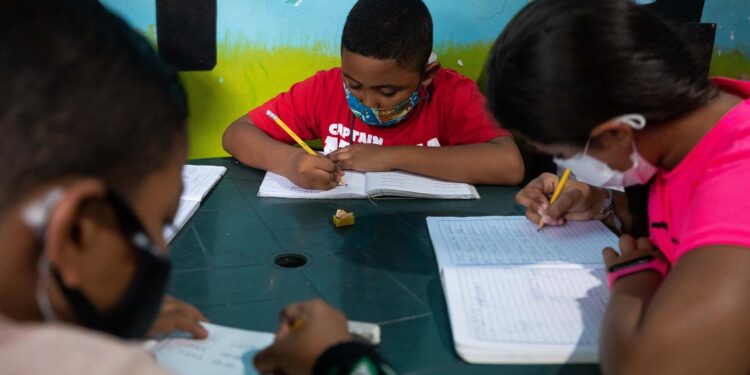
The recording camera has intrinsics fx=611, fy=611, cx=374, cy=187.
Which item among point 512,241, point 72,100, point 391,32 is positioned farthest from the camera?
point 391,32

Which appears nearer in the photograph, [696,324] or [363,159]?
[696,324]

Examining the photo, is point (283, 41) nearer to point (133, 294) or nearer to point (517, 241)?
point (517, 241)

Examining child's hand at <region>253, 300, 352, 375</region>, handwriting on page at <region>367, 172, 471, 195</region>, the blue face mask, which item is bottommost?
handwriting on page at <region>367, 172, 471, 195</region>

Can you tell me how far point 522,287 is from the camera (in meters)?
0.84

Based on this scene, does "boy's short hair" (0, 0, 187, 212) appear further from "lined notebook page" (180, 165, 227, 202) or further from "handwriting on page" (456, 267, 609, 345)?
"lined notebook page" (180, 165, 227, 202)

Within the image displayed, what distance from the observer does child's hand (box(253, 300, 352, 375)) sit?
635 mm

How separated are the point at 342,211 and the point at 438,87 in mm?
608

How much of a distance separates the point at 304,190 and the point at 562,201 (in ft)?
1.70

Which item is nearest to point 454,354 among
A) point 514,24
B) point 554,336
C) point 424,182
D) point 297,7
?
point 554,336

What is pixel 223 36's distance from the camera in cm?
175

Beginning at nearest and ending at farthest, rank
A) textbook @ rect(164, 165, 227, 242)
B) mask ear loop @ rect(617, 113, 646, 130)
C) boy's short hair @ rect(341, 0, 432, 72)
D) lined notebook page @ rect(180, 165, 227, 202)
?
1. mask ear loop @ rect(617, 113, 646, 130)
2. textbook @ rect(164, 165, 227, 242)
3. lined notebook page @ rect(180, 165, 227, 202)
4. boy's short hair @ rect(341, 0, 432, 72)

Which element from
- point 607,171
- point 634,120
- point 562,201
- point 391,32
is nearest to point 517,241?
point 562,201

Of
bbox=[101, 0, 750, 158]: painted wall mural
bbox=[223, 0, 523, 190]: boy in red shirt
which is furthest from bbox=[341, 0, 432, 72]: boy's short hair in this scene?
bbox=[101, 0, 750, 158]: painted wall mural

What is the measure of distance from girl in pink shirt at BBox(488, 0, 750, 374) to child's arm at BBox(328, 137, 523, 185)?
0.54 metres
